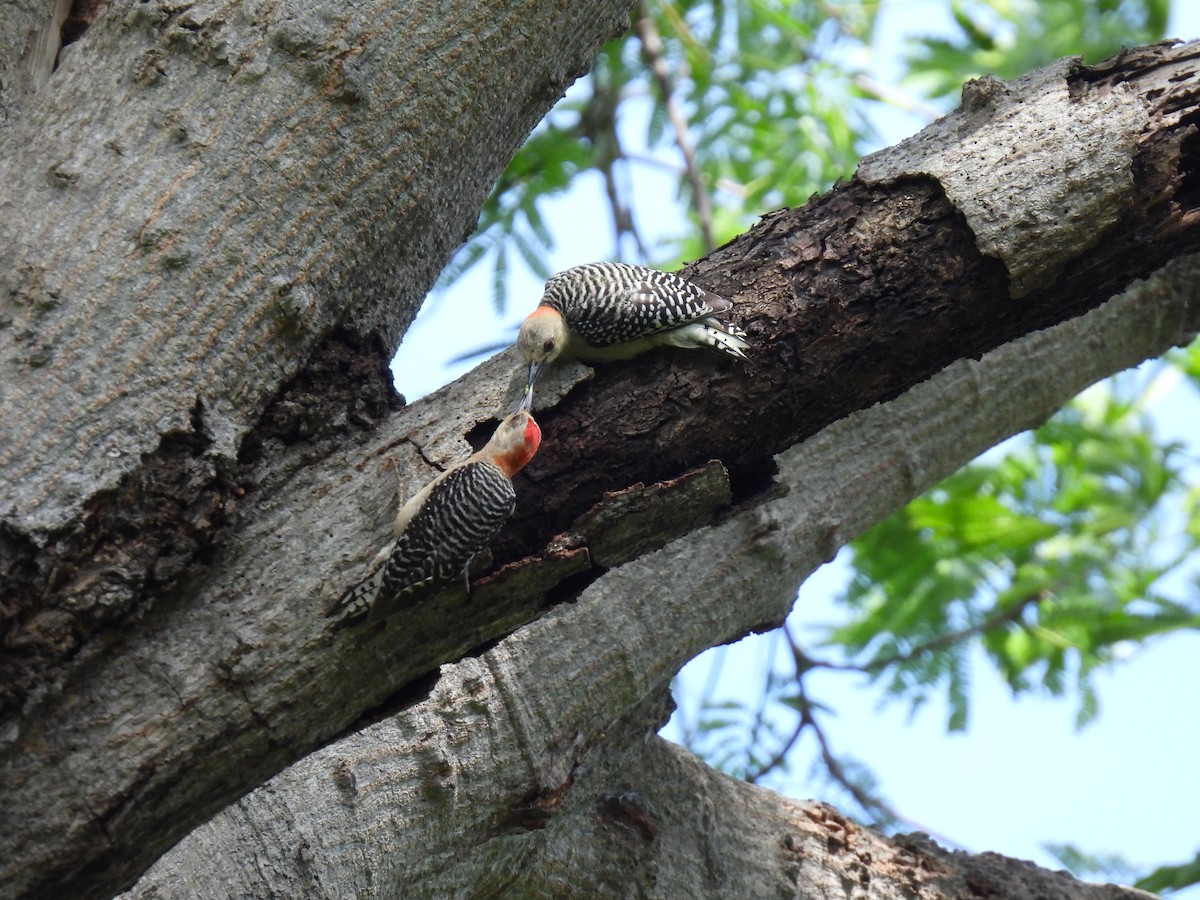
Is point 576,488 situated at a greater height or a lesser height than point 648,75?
lesser

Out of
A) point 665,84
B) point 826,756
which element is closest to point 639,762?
point 826,756

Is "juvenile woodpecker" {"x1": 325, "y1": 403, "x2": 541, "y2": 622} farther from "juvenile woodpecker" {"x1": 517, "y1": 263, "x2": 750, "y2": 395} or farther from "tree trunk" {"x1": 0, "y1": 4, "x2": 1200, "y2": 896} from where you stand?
"juvenile woodpecker" {"x1": 517, "y1": 263, "x2": 750, "y2": 395}

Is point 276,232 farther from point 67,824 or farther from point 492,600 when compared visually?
point 67,824

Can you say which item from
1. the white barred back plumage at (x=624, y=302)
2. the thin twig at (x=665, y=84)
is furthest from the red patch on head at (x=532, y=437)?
the thin twig at (x=665, y=84)

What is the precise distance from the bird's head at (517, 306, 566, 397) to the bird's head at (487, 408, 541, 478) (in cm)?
12

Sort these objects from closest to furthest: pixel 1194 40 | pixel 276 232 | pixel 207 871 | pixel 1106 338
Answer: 1. pixel 276 232
2. pixel 207 871
3. pixel 1194 40
4. pixel 1106 338

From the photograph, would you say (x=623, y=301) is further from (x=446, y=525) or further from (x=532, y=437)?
(x=446, y=525)

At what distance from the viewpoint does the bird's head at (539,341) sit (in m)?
3.61

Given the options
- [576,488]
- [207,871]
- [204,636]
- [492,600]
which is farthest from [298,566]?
[207,871]

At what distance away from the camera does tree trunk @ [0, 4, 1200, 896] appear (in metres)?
2.96

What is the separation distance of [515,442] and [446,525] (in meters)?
0.32

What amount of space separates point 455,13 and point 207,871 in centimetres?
272

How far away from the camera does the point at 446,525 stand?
3.24 m

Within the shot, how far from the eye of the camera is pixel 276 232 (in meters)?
3.31
